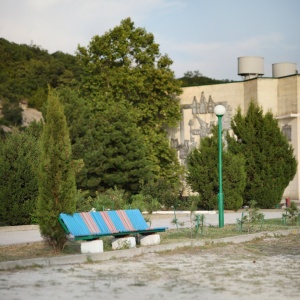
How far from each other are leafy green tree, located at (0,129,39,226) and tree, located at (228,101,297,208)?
51.9ft

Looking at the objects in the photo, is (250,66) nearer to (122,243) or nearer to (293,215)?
(293,215)

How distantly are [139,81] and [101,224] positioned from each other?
35.1 m

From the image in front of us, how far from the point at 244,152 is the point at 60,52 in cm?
6510

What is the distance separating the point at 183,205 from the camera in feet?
111

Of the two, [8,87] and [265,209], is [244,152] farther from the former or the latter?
[8,87]

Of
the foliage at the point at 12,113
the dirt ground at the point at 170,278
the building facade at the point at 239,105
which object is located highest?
the foliage at the point at 12,113

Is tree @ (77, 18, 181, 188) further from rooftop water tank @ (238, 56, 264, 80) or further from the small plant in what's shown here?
the small plant

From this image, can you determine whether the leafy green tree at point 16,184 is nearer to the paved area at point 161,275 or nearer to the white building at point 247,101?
the paved area at point 161,275

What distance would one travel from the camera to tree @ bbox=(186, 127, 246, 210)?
1336 inches

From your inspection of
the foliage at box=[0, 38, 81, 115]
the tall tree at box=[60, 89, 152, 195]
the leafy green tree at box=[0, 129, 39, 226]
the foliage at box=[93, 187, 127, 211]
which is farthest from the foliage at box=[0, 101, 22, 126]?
the leafy green tree at box=[0, 129, 39, 226]

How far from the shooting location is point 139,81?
162ft

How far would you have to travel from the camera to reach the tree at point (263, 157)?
36.9 m

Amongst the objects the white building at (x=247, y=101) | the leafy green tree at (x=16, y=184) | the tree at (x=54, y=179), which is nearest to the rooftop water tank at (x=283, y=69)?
the white building at (x=247, y=101)

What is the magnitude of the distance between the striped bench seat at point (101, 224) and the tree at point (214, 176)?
18031mm
